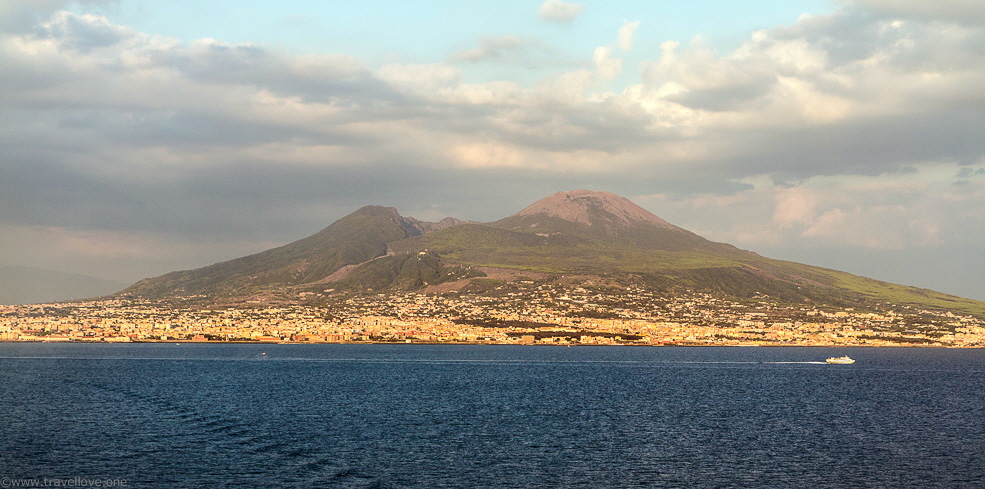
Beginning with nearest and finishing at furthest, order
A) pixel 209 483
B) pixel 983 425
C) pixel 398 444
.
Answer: pixel 209 483 → pixel 398 444 → pixel 983 425

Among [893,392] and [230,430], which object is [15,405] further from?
[893,392]

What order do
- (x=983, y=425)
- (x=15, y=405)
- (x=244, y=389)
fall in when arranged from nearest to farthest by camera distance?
(x=983, y=425) → (x=15, y=405) → (x=244, y=389)

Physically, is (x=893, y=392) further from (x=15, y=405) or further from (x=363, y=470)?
(x=15, y=405)

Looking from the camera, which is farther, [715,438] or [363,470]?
[715,438]

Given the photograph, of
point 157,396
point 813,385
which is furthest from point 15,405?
point 813,385

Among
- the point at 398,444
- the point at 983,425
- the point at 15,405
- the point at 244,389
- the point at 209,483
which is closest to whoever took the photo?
the point at 209,483

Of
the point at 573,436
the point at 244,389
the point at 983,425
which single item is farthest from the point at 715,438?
the point at 244,389
